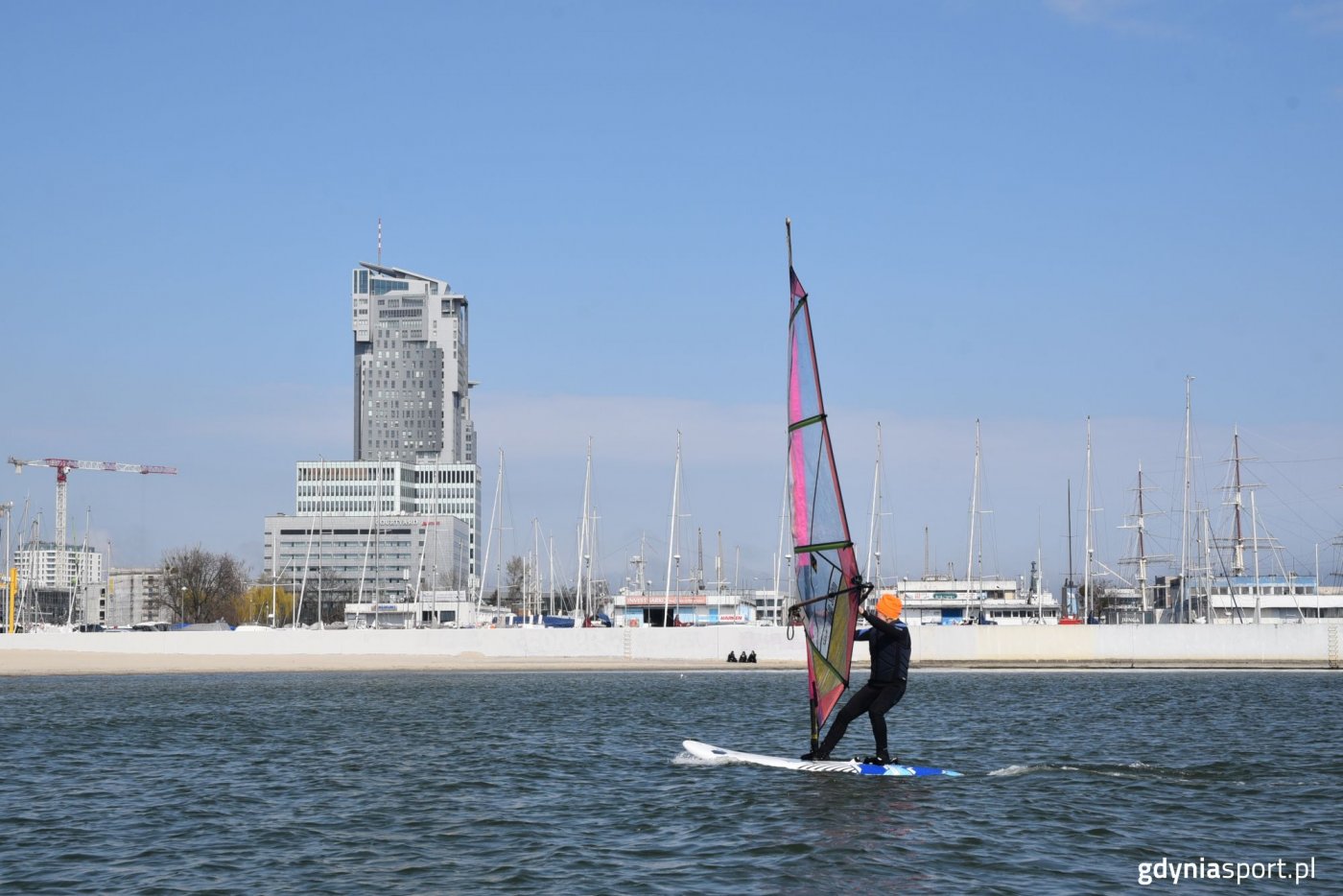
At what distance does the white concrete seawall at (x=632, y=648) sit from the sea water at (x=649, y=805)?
130 ft

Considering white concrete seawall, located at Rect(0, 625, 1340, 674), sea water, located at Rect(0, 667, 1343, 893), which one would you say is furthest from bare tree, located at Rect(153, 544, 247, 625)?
sea water, located at Rect(0, 667, 1343, 893)

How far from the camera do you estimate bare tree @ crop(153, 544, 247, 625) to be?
14612 centimetres

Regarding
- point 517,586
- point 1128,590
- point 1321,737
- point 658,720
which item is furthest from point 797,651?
point 517,586

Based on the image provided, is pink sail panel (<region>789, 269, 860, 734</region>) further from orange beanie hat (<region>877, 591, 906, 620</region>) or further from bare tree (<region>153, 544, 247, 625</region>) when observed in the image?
bare tree (<region>153, 544, 247, 625</region>)

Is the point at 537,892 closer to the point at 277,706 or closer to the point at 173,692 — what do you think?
the point at 277,706

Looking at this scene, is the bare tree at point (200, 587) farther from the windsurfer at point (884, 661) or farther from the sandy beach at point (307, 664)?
the windsurfer at point (884, 661)

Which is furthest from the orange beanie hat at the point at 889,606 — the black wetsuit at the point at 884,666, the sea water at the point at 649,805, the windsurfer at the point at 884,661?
the sea water at the point at 649,805

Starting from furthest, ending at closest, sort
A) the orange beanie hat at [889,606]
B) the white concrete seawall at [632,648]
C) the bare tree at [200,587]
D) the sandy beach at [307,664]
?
1. the bare tree at [200,587]
2. the sandy beach at [307,664]
3. the white concrete seawall at [632,648]
4. the orange beanie hat at [889,606]

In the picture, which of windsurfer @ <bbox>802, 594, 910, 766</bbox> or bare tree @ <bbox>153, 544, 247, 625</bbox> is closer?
windsurfer @ <bbox>802, 594, 910, 766</bbox>

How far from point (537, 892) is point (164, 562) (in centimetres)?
15757

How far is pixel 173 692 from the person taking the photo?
54.1 m

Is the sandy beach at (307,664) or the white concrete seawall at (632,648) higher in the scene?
the white concrete seawall at (632,648)

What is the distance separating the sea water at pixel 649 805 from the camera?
46.0 ft

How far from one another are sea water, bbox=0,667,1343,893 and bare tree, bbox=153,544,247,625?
114 metres
